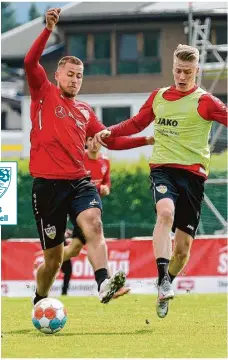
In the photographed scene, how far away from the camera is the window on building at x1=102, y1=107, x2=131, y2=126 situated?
53250 mm

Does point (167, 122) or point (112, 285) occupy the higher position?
point (167, 122)

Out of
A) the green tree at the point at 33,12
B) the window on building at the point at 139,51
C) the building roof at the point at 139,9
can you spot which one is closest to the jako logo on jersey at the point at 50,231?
the building roof at the point at 139,9

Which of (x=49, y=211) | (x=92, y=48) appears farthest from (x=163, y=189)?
(x=92, y=48)

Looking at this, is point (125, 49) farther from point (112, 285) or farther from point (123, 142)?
point (112, 285)

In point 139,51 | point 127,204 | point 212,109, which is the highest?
point 212,109

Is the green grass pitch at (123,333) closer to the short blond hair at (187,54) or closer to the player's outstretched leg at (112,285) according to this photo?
the player's outstretched leg at (112,285)

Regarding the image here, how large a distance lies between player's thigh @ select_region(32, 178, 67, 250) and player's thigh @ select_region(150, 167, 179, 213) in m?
0.99

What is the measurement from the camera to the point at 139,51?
175 feet

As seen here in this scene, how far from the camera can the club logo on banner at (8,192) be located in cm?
1306

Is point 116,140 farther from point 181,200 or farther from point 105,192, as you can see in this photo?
point 105,192

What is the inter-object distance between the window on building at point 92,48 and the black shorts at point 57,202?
41751 mm

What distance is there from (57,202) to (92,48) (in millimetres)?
41954

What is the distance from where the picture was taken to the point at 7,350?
10.1 meters

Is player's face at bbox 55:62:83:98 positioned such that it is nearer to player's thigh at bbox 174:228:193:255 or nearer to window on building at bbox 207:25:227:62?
player's thigh at bbox 174:228:193:255
